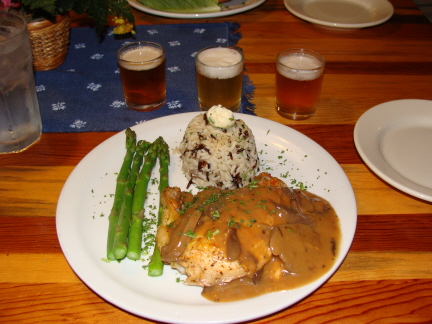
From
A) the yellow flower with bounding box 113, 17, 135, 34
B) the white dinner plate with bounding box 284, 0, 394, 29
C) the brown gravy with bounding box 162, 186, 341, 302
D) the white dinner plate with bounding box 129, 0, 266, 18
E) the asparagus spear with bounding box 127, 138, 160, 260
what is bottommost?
the asparagus spear with bounding box 127, 138, 160, 260

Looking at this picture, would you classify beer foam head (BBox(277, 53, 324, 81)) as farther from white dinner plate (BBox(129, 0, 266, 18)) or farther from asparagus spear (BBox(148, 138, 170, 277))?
white dinner plate (BBox(129, 0, 266, 18))

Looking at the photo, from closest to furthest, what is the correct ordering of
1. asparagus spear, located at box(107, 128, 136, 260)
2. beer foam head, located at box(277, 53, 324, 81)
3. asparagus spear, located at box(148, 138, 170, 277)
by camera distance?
asparagus spear, located at box(148, 138, 170, 277), asparagus spear, located at box(107, 128, 136, 260), beer foam head, located at box(277, 53, 324, 81)

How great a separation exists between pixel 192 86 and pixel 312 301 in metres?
2.82

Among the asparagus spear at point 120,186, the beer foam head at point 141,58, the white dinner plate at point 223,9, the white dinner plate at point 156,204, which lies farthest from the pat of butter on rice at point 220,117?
the white dinner plate at point 223,9

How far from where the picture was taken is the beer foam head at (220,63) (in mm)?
3861

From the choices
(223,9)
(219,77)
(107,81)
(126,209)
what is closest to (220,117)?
(219,77)

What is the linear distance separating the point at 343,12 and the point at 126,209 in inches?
182

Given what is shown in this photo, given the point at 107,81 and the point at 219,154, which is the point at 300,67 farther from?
the point at 107,81

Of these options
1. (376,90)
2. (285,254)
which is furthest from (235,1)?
(285,254)

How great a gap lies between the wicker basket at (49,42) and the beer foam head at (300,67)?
95.9 inches

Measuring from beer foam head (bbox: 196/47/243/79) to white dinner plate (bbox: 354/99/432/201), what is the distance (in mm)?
1268

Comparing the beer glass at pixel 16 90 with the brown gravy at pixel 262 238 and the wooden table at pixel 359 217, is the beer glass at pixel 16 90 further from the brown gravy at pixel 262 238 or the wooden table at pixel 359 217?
the brown gravy at pixel 262 238

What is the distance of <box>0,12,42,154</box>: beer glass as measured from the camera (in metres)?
3.17

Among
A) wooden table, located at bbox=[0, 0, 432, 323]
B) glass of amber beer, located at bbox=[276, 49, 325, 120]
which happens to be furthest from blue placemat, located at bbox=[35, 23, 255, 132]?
glass of amber beer, located at bbox=[276, 49, 325, 120]
